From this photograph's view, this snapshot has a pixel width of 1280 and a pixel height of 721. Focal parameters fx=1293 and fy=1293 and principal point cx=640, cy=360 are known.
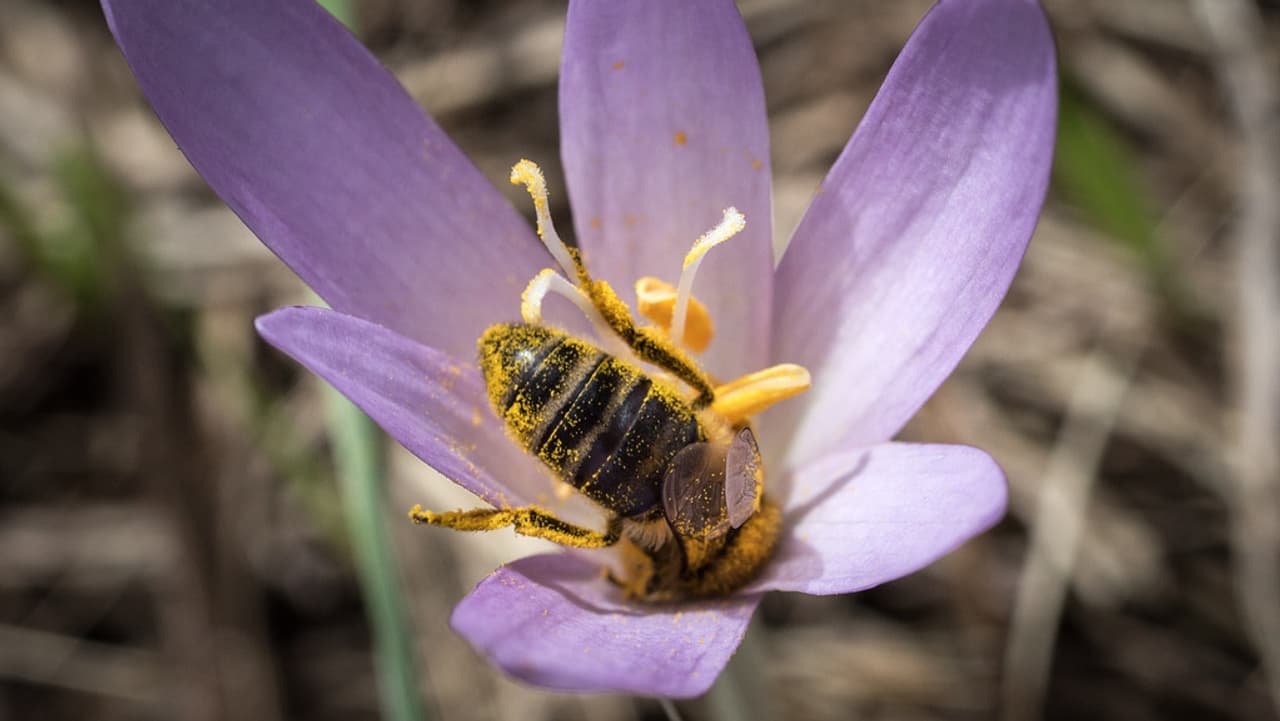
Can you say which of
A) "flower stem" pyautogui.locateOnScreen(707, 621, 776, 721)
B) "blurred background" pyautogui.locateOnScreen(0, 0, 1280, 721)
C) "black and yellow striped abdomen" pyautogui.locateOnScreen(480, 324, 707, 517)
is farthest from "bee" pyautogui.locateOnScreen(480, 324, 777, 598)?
"blurred background" pyautogui.locateOnScreen(0, 0, 1280, 721)

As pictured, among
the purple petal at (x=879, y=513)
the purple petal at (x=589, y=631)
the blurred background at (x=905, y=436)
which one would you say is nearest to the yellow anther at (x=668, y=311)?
the purple petal at (x=879, y=513)

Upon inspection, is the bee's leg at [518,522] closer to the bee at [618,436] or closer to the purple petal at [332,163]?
the bee at [618,436]

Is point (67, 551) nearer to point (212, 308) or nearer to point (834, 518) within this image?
point (212, 308)

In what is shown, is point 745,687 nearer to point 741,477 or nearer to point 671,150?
point 741,477

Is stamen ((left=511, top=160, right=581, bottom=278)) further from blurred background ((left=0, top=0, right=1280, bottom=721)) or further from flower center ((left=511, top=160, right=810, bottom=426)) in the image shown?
blurred background ((left=0, top=0, right=1280, bottom=721))

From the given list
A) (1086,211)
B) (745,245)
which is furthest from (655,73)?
(1086,211)

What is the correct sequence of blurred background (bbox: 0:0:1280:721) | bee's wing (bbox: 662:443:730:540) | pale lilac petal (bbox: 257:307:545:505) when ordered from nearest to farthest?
pale lilac petal (bbox: 257:307:545:505) → bee's wing (bbox: 662:443:730:540) → blurred background (bbox: 0:0:1280:721)

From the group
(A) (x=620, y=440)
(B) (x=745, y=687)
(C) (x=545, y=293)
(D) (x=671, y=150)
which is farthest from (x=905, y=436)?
(A) (x=620, y=440)
